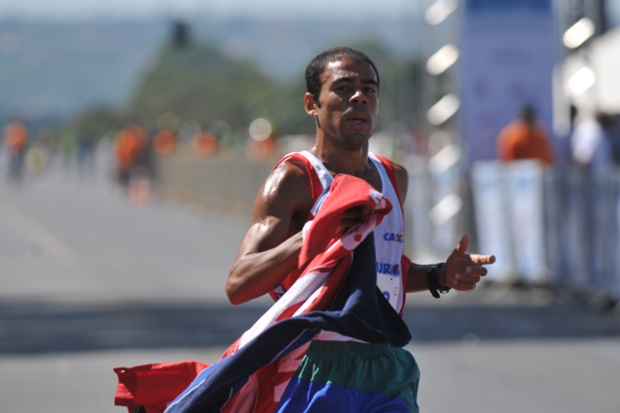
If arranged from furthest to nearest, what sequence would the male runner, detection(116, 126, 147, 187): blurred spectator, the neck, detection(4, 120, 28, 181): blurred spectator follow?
detection(4, 120, 28, 181): blurred spectator → detection(116, 126, 147, 187): blurred spectator → the neck → the male runner

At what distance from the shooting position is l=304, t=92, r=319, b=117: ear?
5863 millimetres

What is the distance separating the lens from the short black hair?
5.82 meters

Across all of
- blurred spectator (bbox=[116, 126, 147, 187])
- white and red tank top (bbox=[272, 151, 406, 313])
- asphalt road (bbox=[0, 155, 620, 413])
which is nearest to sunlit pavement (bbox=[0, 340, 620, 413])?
asphalt road (bbox=[0, 155, 620, 413])

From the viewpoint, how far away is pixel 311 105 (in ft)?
19.4

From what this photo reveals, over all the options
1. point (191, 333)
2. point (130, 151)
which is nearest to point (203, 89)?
point (130, 151)

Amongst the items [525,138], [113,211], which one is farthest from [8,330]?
[113,211]

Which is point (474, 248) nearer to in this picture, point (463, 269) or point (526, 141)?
point (526, 141)

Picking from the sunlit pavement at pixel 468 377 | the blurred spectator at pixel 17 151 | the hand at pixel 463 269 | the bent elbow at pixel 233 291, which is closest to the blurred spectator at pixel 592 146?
the sunlit pavement at pixel 468 377

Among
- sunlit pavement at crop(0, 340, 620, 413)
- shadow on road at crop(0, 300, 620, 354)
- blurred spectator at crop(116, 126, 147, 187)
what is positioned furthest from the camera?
blurred spectator at crop(116, 126, 147, 187)

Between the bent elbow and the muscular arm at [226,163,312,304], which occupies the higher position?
the muscular arm at [226,163,312,304]

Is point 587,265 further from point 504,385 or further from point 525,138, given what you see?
point 504,385

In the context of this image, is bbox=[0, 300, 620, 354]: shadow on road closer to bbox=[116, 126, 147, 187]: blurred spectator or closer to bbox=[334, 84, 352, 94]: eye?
bbox=[334, 84, 352, 94]: eye

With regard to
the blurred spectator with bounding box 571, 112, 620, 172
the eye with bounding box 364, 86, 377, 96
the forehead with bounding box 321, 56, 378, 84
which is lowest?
the eye with bounding box 364, 86, 377, 96

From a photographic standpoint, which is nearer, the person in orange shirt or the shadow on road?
the shadow on road
